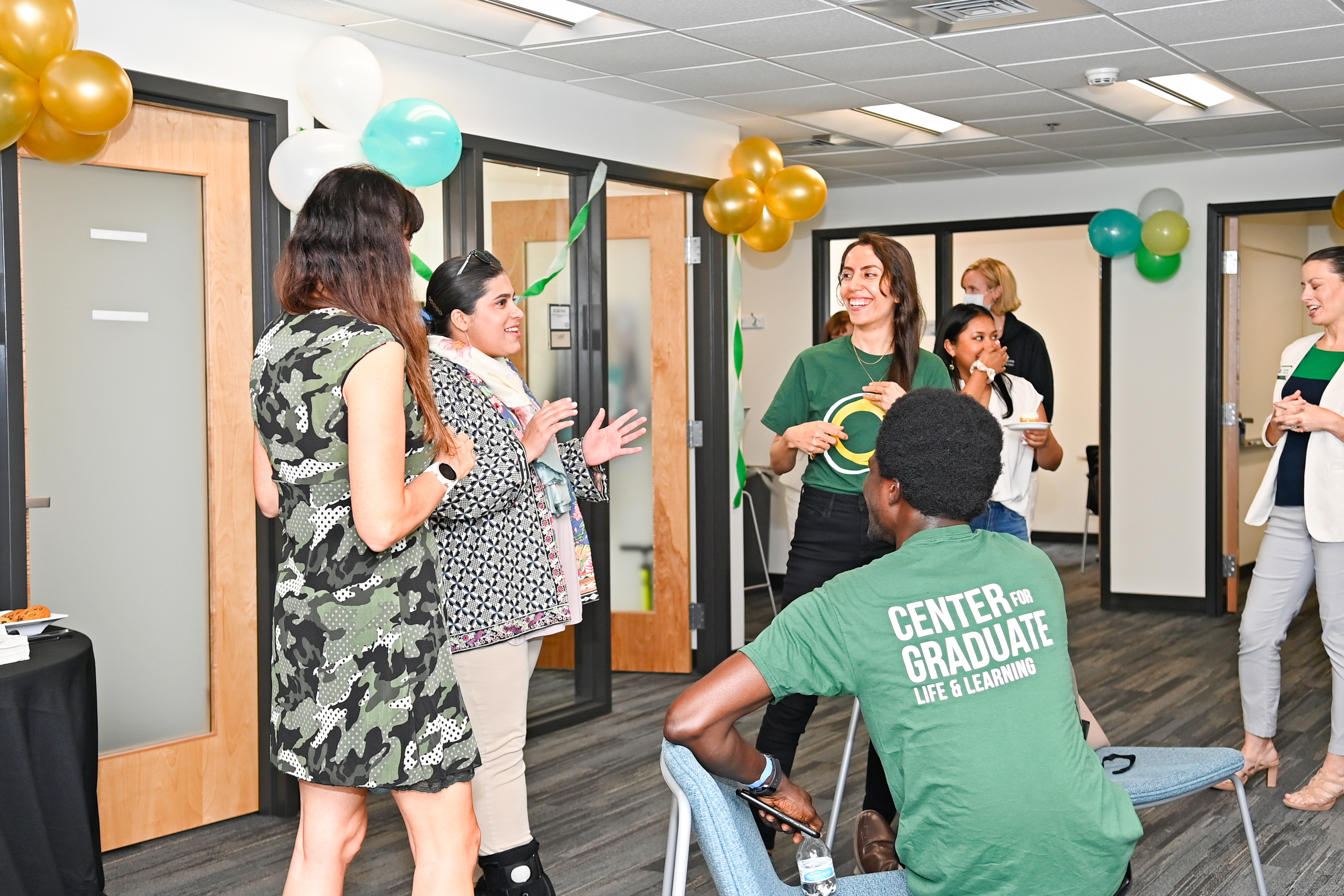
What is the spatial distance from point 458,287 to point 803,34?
1.87 meters

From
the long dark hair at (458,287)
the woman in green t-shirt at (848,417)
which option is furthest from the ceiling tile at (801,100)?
the long dark hair at (458,287)

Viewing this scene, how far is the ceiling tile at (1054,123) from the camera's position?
5738 millimetres

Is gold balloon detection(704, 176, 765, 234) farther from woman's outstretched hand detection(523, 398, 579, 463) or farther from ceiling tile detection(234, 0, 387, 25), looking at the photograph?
woman's outstretched hand detection(523, 398, 579, 463)

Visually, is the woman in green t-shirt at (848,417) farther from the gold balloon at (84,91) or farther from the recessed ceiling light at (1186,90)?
the recessed ceiling light at (1186,90)

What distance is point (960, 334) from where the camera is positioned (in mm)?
3998

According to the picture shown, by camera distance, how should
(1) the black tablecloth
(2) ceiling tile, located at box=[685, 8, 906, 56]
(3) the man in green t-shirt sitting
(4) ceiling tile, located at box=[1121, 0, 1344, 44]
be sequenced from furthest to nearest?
(2) ceiling tile, located at box=[685, 8, 906, 56] < (4) ceiling tile, located at box=[1121, 0, 1344, 44] < (1) the black tablecloth < (3) the man in green t-shirt sitting

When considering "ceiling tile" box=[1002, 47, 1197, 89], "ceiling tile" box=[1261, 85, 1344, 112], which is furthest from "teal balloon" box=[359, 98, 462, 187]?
"ceiling tile" box=[1261, 85, 1344, 112]

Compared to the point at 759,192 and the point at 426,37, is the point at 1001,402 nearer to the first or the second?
the point at 759,192

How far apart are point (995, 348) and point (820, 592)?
237 cm

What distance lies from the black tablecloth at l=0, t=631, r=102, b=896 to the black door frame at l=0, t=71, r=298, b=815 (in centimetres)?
51

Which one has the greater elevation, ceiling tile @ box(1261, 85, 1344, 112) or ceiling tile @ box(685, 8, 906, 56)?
ceiling tile @ box(1261, 85, 1344, 112)

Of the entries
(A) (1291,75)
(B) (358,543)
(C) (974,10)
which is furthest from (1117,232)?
(B) (358,543)

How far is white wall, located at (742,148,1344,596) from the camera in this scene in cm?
715

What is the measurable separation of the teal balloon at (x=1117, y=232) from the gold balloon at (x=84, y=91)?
5.56m
